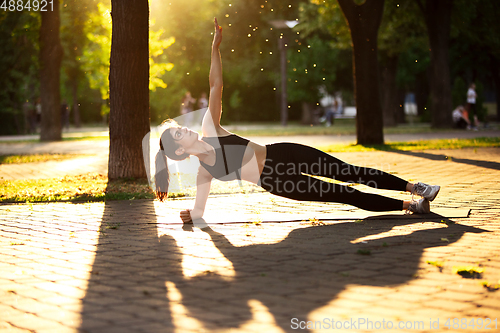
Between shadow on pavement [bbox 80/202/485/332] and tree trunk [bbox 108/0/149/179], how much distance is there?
4.17 m

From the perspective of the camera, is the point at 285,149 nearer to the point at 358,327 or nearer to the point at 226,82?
the point at 358,327

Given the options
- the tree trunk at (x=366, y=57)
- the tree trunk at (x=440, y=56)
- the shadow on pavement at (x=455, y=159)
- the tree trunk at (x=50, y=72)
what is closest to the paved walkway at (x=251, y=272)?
the shadow on pavement at (x=455, y=159)

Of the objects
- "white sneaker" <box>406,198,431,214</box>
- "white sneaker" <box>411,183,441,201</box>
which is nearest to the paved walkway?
"white sneaker" <box>406,198,431,214</box>

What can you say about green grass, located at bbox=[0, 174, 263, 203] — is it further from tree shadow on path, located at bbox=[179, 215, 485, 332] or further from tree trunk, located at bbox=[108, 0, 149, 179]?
tree shadow on path, located at bbox=[179, 215, 485, 332]

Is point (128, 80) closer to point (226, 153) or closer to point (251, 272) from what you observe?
point (226, 153)

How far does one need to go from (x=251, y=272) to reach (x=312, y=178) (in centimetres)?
172

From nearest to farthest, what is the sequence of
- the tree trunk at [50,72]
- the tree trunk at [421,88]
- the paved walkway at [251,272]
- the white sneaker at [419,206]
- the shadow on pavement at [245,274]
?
the paved walkway at [251,272] < the shadow on pavement at [245,274] < the white sneaker at [419,206] < the tree trunk at [50,72] < the tree trunk at [421,88]

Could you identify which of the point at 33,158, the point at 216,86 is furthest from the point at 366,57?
the point at 216,86

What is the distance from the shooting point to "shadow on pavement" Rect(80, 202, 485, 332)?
11.0ft

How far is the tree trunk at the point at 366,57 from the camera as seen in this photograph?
16125 millimetres

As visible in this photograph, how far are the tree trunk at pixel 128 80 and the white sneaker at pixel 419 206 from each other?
531 cm

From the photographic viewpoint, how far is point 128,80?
31.8 ft

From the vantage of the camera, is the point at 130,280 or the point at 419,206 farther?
the point at 419,206

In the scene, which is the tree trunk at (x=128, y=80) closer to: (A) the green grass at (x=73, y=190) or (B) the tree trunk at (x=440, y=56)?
(A) the green grass at (x=73, y=190)
